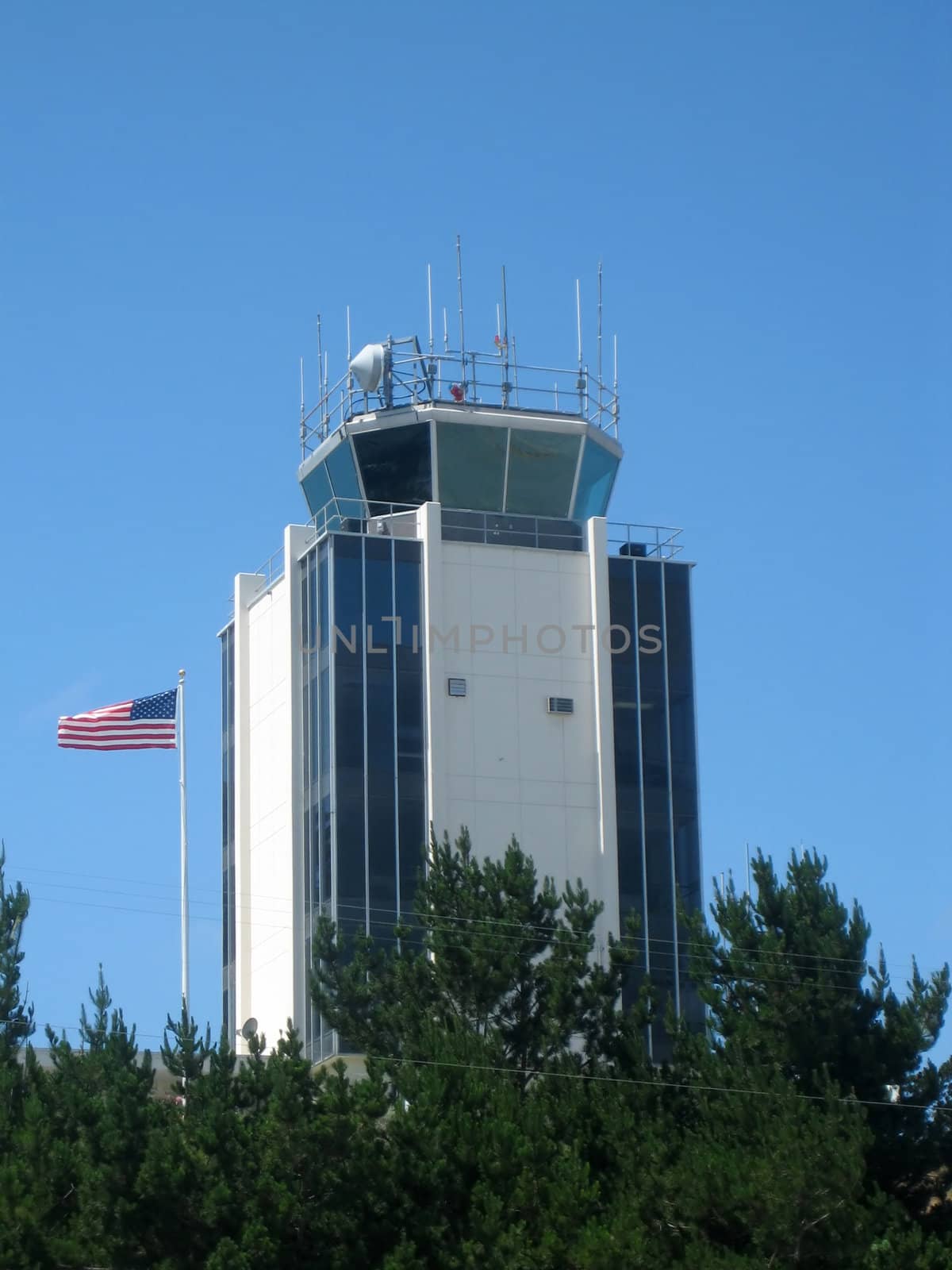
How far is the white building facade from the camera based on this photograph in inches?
2356

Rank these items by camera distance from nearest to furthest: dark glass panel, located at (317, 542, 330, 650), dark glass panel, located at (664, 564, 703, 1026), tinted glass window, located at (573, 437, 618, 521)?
dark glass panel, located at (317, 542, 330, 650), dark glass panel, located at (664, 564, 703, 1026), tinted glass window, located at (573, 437, 618, 521)

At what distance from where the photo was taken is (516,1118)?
44.8m

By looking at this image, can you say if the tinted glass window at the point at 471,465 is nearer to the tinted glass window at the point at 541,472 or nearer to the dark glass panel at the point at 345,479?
the tinted glass window at the point at 541,472

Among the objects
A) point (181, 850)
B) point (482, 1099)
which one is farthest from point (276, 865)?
point (482, 1099)

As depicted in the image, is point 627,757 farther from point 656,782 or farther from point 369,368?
point 369,368

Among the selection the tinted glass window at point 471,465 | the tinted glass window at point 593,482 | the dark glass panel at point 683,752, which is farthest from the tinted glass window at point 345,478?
the dark glass panel at point 683,752

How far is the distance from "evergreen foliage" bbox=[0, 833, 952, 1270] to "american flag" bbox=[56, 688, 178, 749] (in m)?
7.18

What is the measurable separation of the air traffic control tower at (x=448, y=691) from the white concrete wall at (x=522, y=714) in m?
0.05

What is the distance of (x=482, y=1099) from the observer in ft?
148

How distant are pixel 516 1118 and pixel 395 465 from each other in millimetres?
22998

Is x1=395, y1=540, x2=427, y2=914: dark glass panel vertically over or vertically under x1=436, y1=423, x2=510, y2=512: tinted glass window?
under

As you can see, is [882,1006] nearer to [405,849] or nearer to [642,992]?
[642,992]

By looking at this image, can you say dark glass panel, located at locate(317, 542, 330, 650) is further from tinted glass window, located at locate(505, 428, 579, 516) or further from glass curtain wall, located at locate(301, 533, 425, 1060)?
tinted glass window, located at locate(505, 428, 579, 516)

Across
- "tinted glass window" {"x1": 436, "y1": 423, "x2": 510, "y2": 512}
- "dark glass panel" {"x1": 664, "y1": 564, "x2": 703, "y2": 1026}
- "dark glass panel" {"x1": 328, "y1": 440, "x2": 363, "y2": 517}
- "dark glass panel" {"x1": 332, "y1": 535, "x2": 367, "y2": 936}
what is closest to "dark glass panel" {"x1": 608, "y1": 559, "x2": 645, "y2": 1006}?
"dark glass panel" {"x1": 664, "y1": 564, "x2": 703, "y2": 1026}
